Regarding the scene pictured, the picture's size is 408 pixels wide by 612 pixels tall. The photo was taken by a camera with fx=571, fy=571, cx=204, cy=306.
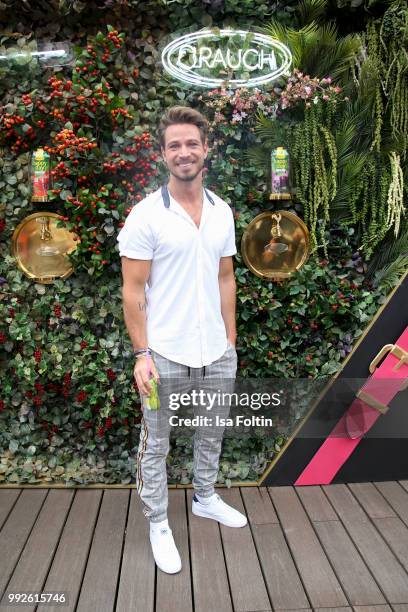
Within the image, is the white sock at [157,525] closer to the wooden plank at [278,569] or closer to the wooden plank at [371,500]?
the wooden plank at [278,569]

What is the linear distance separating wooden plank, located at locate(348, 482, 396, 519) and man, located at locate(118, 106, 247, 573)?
1.01 metres

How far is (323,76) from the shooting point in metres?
2.82

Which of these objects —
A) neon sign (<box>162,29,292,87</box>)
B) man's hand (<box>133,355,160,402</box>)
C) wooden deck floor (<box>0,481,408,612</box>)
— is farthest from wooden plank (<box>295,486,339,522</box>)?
neon sign (<box>162,29,292,87</box>)

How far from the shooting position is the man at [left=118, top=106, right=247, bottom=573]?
2.23m

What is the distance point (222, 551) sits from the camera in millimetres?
2455

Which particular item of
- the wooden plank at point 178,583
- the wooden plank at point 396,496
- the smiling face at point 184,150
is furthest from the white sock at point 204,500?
the smiling face at point 184,150

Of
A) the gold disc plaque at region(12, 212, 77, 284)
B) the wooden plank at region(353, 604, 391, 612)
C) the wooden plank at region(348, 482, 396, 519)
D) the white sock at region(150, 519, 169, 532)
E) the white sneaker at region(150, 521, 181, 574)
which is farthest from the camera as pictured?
the gold disc plaque at region(12, 212, 77, 284)

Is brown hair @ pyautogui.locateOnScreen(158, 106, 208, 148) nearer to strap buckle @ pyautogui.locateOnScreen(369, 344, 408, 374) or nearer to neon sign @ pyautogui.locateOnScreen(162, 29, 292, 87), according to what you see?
A: neon sign @ pyautogui.locateOnScreen(162, 29, 292, 87)

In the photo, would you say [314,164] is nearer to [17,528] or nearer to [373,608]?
[373,608]

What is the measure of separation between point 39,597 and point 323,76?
2629 millimetres

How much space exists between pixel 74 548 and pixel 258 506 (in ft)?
2.96

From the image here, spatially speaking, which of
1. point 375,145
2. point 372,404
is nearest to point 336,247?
point 375,145

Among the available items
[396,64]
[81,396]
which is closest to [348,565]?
[81,396]

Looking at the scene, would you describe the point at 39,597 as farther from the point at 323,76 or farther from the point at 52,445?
the point at 323,76
